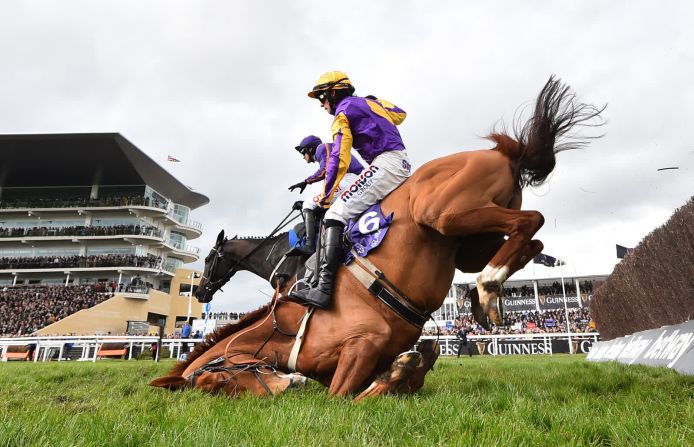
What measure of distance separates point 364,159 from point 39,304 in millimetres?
55045

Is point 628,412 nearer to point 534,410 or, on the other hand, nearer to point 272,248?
point 534,410

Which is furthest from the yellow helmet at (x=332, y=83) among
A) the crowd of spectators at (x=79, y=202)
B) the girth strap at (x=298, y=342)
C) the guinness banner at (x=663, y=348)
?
the crowd of spectators at (x=79, y=202)

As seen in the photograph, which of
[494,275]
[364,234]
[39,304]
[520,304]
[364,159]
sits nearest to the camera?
[494,275]

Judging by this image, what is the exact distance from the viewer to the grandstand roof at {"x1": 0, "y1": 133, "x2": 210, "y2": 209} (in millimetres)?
53125

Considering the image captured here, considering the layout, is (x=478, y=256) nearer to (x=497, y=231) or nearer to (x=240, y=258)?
(x=497, y=231)

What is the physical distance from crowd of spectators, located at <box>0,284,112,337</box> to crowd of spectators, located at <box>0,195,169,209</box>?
1115cm

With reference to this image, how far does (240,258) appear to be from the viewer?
7398mm

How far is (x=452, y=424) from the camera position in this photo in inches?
86.0

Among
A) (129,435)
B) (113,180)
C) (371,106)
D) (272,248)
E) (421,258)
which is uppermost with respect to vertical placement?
(113,180)

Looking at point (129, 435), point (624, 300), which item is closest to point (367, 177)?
point (129, 435)

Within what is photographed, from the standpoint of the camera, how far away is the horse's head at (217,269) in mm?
7605

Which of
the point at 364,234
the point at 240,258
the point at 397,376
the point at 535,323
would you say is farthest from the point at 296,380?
the point at 535,323

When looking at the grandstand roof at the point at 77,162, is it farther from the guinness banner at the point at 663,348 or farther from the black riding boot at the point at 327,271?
the black riding boot at the point at 327,271

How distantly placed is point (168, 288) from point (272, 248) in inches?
2306
